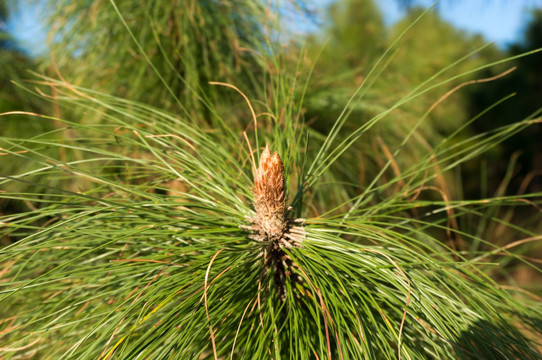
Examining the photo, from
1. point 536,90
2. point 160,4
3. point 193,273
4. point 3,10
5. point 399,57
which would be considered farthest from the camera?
point 536,90

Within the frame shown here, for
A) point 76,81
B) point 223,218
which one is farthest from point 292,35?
point 223,218

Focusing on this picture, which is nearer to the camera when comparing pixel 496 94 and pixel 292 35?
pixel 292 35

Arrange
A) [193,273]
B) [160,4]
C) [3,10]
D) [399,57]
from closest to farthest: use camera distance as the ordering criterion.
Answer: [193,273], [160,4], [3,10], [399,57]

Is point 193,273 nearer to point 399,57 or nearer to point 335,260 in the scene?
point 335,260

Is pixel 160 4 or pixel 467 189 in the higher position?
pixel 160 4

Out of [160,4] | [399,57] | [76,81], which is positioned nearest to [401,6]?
[399,57]

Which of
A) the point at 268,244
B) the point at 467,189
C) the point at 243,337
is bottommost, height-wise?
the point at 243,337

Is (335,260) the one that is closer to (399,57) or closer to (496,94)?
(399,57)
